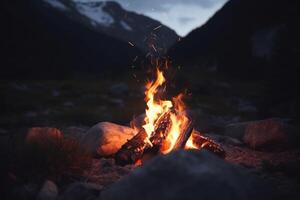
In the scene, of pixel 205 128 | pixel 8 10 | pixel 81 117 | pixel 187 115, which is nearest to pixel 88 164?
pixel 187 115

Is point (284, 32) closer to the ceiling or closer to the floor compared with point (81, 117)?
closer to the ceiling

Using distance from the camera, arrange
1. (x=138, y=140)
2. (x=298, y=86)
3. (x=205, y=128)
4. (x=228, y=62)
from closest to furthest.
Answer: (x=138, y=140)
(x=205, y=128)
(x=298, y=86)
(x=228, y=62)

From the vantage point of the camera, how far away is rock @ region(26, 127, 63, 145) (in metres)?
6.55

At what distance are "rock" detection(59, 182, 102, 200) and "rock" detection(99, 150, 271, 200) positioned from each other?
67cm

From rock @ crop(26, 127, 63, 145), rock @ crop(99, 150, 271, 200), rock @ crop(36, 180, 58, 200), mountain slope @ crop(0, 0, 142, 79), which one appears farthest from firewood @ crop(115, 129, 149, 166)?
mountain slope @ crop(0, 0, 142, 79)

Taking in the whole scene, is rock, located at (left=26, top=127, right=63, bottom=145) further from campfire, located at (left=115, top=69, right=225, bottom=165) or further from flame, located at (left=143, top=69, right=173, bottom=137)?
flame, located at (left=143, top=69, right=173, bottom=137)

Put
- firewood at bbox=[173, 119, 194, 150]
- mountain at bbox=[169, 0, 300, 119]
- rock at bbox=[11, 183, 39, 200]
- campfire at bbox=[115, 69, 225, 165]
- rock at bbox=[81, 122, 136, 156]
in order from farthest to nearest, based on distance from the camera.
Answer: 1. mountain at bbox=[169, 0, 300, 119]
2. rock at bbox=[81, 122, 136, 156]
3. campfire at bbox=[115, 69, 225, 165]
4. firewood at bbox=[173, 119, 194, 150]
5. rock at bbox=[11, 183, 39, 200]

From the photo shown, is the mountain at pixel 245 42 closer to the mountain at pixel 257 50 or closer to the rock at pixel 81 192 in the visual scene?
the mountain at pixel 257 50

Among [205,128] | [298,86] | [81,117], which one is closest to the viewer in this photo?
[205,128]

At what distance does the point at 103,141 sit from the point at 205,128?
5.57 m

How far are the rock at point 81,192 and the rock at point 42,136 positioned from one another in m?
1.26

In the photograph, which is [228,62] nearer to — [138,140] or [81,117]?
[81,117]

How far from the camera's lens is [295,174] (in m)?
6.06

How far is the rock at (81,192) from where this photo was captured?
535 cm
